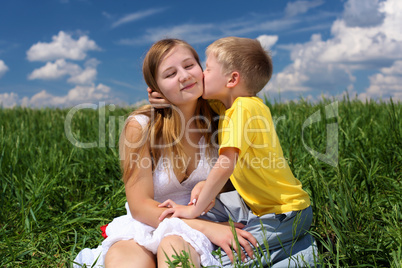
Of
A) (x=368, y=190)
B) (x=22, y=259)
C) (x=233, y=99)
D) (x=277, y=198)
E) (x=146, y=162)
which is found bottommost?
(x=22, y=259)

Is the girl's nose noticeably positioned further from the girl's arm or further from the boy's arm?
the boy's arm

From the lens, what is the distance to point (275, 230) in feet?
5.90

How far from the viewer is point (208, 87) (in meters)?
2.00

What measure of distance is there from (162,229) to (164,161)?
478 mm

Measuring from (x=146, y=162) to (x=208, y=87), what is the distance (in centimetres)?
55

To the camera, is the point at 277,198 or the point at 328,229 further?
the point at 328,229

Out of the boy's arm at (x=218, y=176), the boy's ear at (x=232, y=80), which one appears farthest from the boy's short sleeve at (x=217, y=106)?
the boy's arm at (x=218, y=176)

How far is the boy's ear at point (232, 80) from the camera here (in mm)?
1950

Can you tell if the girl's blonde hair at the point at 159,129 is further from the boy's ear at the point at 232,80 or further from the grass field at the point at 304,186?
the grass field at the point at 304,186

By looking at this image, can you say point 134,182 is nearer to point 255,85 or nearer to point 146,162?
point 146,162

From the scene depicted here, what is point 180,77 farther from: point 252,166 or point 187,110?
point 252,166

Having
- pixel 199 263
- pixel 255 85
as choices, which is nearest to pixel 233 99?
pixel 255 85

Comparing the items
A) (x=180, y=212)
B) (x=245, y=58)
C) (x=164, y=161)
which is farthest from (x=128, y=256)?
(x=245, y=58)

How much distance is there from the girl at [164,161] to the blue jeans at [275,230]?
9 centimetres
